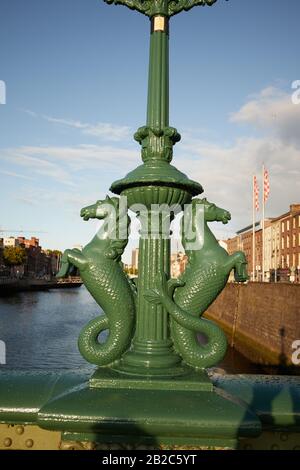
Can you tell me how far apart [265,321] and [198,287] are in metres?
22.2

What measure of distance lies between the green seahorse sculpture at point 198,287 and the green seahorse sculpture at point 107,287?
0.31 m

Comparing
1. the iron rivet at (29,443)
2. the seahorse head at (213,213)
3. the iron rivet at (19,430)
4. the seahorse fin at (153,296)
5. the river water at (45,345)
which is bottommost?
the river water at (45,345)

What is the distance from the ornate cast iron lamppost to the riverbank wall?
17.8 m

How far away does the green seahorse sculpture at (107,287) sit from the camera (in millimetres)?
3746

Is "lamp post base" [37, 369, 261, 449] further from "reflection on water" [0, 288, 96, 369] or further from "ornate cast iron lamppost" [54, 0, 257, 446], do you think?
"reflection on water" [0, 288, 96, 369]

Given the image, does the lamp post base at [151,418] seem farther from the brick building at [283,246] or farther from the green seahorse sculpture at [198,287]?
the brick building at [283,246]

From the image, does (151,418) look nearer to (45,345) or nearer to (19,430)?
(19,430)

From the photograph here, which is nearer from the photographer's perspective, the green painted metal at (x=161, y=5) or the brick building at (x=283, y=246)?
the green painted metal at (x=161, y=5)

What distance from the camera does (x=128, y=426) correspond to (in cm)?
272

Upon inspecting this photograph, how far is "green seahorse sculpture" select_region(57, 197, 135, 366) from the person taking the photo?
375 cm

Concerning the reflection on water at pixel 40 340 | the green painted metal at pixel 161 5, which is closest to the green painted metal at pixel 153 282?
the green painted metal at pixel 161 5

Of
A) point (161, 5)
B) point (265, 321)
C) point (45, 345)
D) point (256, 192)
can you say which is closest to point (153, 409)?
point (161, 5)

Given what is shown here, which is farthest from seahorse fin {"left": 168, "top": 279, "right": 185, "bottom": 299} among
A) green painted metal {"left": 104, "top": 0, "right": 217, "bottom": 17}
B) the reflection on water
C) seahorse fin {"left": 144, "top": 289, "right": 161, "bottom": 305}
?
the reflection on water
